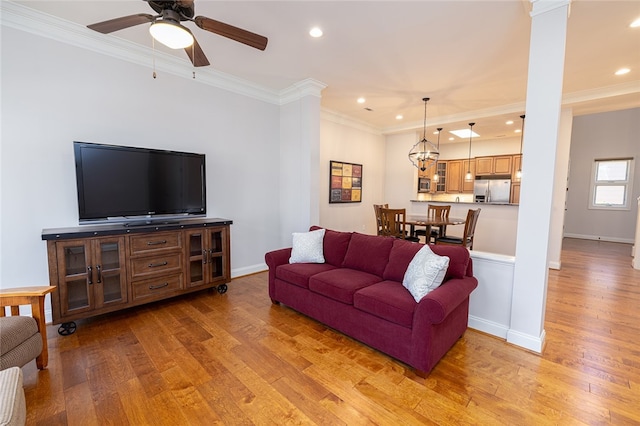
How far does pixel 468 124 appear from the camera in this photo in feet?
18.3

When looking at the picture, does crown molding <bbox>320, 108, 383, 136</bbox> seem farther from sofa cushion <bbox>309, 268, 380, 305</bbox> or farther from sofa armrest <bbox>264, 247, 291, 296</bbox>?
sofa cushion <bbox>309, 268, 380, 305</bbox>

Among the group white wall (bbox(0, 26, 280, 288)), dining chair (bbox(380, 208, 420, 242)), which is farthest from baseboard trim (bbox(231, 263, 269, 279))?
dining chair (bbox(380, 208, 420, 242))

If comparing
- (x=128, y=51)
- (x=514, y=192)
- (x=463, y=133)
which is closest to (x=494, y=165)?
(x=514, y=192)

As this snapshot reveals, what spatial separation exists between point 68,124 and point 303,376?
3.25 metres

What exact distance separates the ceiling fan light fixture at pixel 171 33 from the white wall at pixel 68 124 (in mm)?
1672

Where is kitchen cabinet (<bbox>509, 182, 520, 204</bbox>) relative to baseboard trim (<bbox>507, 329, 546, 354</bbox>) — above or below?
above

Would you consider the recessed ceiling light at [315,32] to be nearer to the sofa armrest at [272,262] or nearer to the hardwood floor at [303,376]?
the sofa armrest at [272,262]

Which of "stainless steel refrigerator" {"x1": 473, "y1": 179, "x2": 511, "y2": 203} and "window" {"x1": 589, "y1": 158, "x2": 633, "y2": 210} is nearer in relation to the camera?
"window" {"x1": 589, "y1": 158, "x2": 633, "y2": 210}

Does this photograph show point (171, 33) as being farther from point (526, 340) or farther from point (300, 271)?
point (526, 340)

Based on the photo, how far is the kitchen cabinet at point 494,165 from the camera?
738cm

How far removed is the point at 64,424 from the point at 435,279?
2520 millimetres

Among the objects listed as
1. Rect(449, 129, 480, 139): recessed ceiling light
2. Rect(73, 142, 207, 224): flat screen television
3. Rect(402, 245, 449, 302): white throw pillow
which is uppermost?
Rect(449, 129, 480, 139): recessed ceiling light

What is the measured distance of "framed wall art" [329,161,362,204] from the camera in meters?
5.48

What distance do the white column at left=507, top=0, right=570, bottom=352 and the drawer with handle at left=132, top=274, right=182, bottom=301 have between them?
343cm
